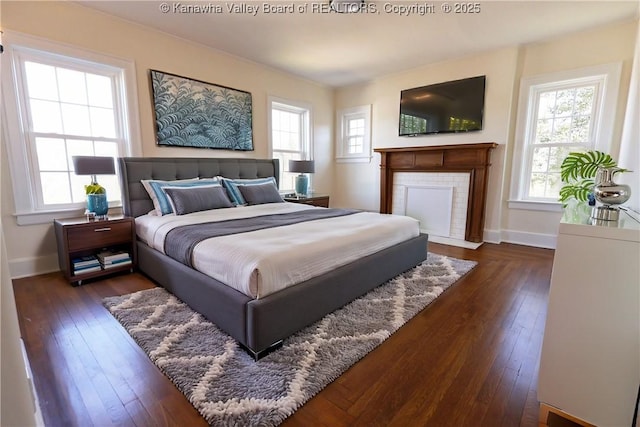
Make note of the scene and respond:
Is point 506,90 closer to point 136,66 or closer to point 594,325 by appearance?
point 594,325

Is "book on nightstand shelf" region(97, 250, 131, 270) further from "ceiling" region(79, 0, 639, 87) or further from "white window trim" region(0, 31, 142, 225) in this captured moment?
"ceiling" region(79, 0, 639, 87)

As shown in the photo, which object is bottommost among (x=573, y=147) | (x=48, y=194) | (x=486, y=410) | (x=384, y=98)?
(x=486, y=410)

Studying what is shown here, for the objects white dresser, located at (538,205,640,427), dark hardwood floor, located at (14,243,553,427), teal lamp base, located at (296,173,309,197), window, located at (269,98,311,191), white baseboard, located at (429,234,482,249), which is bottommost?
dark hardwood floor, located at (14,243,553,427)

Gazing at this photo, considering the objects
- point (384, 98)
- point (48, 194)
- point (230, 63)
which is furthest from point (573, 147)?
point (48, 194)

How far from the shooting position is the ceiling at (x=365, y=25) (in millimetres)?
2826

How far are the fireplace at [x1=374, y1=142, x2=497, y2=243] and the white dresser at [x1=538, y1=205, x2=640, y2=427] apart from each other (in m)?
2.92

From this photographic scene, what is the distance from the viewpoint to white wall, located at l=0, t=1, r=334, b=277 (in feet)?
8.64

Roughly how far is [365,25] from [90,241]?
3525 mm

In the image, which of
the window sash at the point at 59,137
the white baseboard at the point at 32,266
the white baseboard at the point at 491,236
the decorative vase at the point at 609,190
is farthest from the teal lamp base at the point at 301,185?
the decorative vase at the point at 609,190

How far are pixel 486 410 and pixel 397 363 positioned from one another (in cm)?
45

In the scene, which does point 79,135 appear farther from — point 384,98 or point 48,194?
point 384,98

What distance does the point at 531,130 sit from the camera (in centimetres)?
388

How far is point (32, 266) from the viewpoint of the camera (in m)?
2.79

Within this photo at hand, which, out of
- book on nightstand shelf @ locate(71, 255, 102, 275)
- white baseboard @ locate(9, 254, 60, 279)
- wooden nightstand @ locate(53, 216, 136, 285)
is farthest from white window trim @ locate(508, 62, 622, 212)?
white baseboard @ locate(9, 254, 60, 279)
